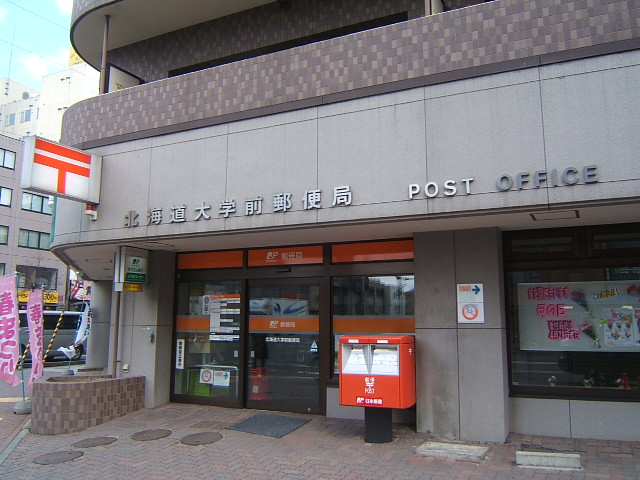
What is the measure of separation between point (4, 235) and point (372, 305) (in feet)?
120

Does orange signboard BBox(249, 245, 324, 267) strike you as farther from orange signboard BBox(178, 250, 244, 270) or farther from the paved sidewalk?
the paved sidewalk

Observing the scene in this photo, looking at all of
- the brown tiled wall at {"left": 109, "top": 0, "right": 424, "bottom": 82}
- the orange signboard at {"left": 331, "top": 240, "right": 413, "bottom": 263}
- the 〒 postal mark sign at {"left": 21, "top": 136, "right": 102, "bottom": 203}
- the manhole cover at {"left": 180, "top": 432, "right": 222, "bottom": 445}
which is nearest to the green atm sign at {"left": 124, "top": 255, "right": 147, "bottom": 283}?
the 〒 postal mark sign at {"left": 21, "top": 136, "right": 102, "bottom": 203}

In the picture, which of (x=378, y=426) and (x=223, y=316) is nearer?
(x=378, y=426)

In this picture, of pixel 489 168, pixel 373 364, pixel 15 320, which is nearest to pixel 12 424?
pixel 15 320

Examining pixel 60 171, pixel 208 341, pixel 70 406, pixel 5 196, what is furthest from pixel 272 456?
pixel 5 196

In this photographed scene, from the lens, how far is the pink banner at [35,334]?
9.86 m

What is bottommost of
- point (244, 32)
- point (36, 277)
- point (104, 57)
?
point (36, 277)

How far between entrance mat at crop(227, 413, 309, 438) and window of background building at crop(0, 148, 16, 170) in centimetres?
3620

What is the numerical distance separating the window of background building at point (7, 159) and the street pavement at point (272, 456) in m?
34.2

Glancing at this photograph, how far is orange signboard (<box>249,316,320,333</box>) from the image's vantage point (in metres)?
8.98

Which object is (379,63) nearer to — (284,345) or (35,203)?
(284,345)

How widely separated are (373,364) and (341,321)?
176cm

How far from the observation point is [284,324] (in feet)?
30.3

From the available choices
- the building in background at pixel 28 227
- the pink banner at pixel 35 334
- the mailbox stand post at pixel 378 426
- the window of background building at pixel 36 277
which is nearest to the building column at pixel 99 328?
the pink banner at pixel 35 334
